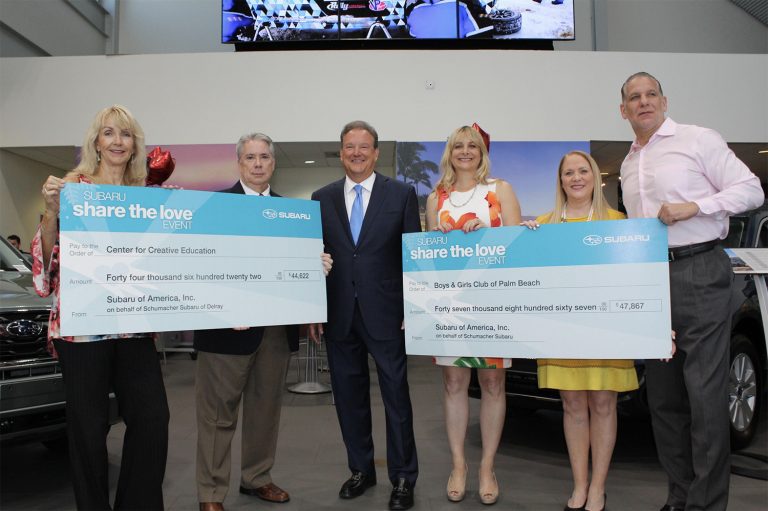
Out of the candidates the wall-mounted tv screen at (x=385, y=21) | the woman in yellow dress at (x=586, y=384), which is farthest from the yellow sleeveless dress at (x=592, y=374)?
the wall-mounted tv screen at (x=385, y=21)

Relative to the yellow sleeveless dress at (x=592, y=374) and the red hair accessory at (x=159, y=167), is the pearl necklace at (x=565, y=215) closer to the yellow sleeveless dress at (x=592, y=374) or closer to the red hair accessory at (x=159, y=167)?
the yellow sleeveless dress at (x=592, y=374)

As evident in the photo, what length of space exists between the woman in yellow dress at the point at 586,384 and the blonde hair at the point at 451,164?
37cm

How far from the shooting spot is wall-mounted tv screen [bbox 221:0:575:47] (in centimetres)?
895

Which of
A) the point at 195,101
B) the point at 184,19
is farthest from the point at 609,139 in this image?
the point at 184,19

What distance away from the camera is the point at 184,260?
247cm

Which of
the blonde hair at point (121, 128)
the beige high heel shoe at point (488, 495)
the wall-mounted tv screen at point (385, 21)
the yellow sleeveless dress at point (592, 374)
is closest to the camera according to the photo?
the blonde hair at point (121, 128)

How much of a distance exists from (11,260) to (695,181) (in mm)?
3987

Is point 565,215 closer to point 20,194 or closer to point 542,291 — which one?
point 542,291

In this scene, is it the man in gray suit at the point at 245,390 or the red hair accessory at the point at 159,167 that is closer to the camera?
the man in gray suit at the point at 245,390

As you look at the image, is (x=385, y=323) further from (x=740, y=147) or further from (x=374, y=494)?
(x=740, y=147)

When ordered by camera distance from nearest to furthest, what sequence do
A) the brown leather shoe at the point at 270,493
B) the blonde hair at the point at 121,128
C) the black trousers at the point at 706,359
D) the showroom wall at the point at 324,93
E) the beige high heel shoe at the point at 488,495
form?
the blonde hair at the point at 121,128
the black trousers at the point at 706,359
the beige high heel shoe at the point at 488,495
the brown leather shoe at the point at 270,493
the showroom wall at the point at 324,93

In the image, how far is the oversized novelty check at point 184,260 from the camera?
215 cm

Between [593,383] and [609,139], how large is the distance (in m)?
6.80

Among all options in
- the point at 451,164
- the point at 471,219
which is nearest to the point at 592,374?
the point at 471,219
